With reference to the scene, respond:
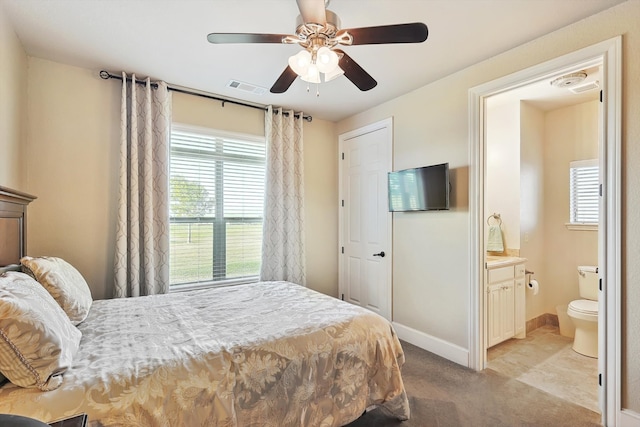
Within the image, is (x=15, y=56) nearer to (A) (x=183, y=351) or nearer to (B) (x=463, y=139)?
(A) (x=183, y=351)

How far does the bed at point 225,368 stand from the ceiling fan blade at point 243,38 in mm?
1632

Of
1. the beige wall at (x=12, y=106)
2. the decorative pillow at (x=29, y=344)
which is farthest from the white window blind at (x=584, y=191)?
the beige wall at (x=12, y=106)

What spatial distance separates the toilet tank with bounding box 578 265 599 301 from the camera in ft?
10.7

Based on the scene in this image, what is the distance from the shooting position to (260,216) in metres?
3.82

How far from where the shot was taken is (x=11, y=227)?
6.05ft

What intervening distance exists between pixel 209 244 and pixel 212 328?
6.14 ft

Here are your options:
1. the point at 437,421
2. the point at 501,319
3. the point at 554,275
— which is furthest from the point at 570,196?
the point at 437,421

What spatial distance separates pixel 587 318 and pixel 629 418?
50.9 inches

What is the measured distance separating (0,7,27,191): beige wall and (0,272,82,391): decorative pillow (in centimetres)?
138

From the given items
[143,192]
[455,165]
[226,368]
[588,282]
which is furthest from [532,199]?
[143,192]

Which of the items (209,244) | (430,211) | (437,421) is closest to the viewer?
(437,421)

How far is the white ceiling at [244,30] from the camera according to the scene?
1955mm

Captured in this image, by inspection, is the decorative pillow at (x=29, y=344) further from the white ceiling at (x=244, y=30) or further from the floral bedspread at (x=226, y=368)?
the white ceiling at (x=244, y=30)

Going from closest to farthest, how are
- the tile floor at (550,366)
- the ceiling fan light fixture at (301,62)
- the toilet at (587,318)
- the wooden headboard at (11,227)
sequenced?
the wooden headboard at (11,227)
the ceiling fan light fixture at (301,62)
the tile floor at (550,366)
the toilet at (587,318)
